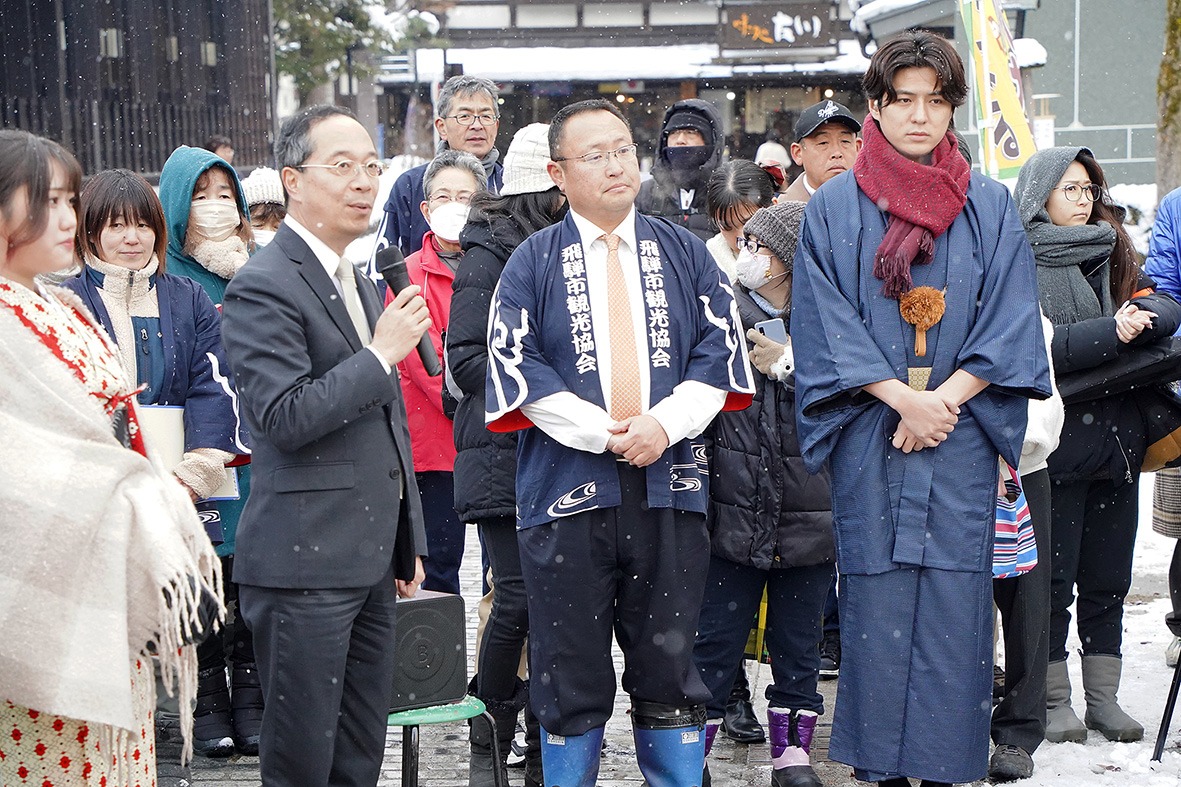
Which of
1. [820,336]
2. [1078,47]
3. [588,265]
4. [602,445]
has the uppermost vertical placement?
[1078,47]

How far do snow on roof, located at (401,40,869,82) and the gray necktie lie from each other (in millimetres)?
20118

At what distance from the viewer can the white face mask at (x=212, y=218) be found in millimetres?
5059

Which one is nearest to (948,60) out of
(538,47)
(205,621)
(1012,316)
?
(1012,316)

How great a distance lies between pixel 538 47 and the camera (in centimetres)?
2498

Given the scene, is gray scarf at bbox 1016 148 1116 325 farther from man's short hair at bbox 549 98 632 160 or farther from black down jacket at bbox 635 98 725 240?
man's short hair at bbox 549 98 632 160

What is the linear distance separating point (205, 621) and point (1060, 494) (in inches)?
127

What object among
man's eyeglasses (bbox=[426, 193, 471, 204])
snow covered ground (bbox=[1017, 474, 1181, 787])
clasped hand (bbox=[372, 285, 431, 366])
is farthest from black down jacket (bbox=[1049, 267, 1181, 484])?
clasped hand (bbox=[372, 285, 431, 366])

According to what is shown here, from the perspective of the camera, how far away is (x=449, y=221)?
510 centimetres

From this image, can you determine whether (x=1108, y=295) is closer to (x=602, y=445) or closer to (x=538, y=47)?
(x=602, y=445)

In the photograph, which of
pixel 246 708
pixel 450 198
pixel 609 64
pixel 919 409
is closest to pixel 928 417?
pixel 919 409

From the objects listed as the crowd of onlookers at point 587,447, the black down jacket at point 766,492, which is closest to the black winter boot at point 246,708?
the crowd of onlookers at point 587,447

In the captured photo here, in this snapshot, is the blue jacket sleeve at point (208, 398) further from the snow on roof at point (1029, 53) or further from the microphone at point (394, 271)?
the snow on roof at point (1029, 53)

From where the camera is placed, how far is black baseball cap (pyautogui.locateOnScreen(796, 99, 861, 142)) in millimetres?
5539

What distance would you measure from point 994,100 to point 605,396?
4.40m
